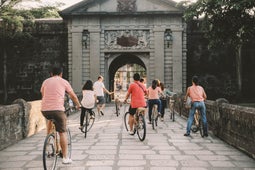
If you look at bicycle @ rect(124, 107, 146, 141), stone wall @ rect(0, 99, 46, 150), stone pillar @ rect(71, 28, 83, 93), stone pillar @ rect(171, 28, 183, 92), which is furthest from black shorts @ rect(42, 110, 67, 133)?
stone pillar @ rect(171, 28, 183, 92)

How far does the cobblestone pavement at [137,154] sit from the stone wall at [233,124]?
0.18 m

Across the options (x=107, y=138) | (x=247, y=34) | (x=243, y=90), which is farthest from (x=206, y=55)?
(x=107, y=138)

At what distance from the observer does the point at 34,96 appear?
26125mm

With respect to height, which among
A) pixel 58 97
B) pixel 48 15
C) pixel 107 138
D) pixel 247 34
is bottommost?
pixel 107 138

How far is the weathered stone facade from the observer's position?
24.1m

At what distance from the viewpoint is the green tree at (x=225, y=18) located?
52.5 feet

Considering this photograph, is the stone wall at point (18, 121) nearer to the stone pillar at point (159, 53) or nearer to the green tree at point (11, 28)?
the green tree at point (11, 28)

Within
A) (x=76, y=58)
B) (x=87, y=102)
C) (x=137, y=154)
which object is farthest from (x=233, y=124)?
(x=76, y=58)

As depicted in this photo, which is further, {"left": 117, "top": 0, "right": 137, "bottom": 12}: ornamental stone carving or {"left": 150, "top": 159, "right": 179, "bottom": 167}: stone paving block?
{"left": 117, "top": 0, "right": 137, "bottom": 12}: ornamental stone carving

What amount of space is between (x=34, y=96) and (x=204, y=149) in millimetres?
19723

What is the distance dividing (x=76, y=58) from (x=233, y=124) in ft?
55.8

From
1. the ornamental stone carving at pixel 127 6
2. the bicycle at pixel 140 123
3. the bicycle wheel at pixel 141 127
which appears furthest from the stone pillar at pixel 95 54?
the bicycle wheel at pixel 141 127

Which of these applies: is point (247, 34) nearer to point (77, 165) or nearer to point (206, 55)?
point (206, 55)

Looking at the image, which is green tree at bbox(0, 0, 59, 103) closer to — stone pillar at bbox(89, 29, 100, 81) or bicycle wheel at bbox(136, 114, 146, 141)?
stone pillar at bbox(89, 29, 100, 81)
